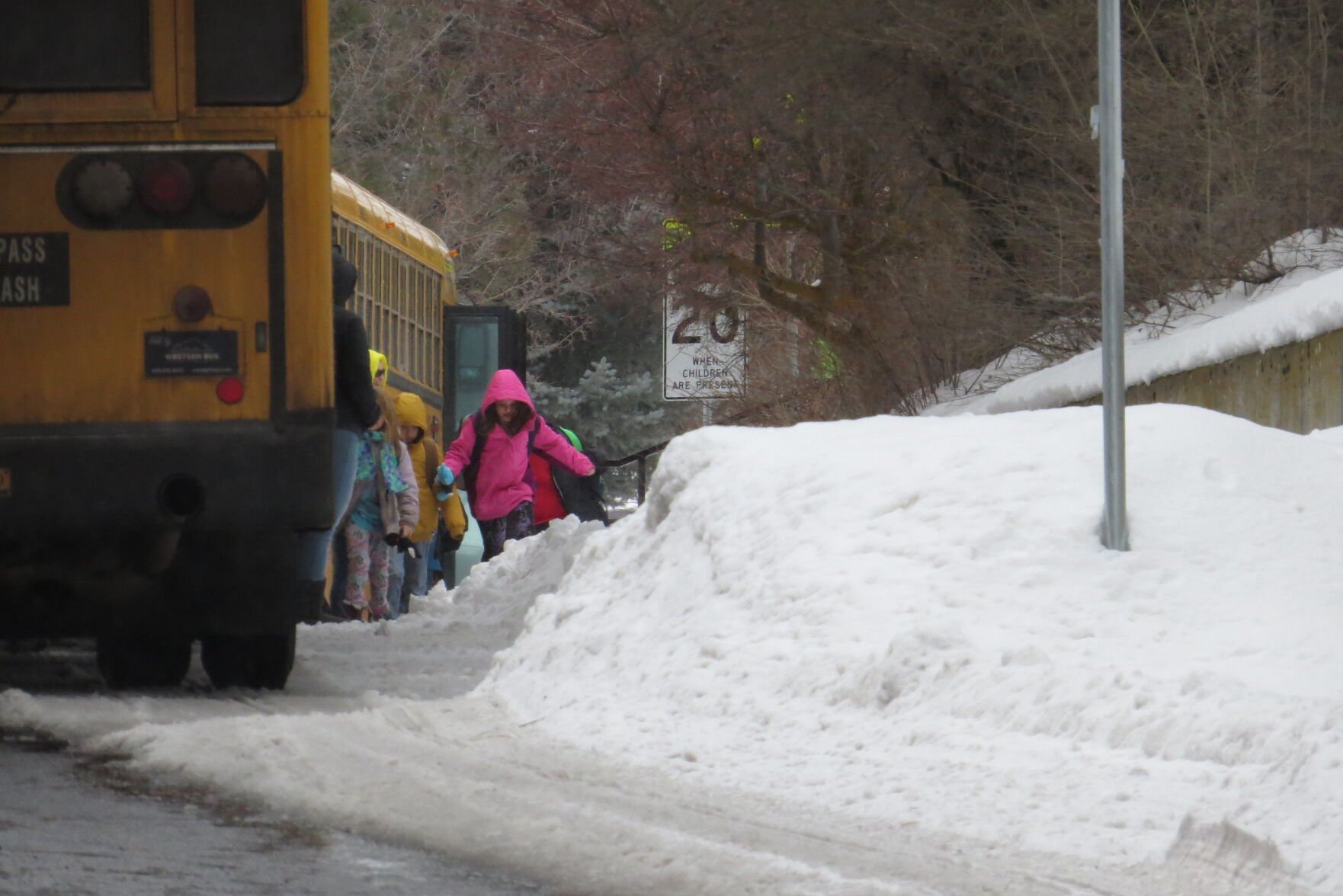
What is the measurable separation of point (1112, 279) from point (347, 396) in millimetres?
3007

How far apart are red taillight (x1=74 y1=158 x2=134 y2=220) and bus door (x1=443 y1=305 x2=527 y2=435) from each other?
1326 cm

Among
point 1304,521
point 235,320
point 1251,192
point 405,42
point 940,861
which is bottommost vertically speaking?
Answer: point 940,861

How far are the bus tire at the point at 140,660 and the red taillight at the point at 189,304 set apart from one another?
180 cm

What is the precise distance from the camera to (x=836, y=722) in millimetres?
6938

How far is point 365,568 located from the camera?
43.9 feet

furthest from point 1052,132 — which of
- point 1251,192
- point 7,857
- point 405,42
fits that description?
point 405,42

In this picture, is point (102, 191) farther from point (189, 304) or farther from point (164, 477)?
point (164, 477)

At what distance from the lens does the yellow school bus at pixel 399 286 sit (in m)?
17.9

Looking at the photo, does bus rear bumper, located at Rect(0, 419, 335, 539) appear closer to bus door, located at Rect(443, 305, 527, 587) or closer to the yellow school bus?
the yellow school bus

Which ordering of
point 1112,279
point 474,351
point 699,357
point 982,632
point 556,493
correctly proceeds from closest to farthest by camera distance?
point 982,632 → point 1112,279 → point 556,493 → point 474,351 → point 699,357

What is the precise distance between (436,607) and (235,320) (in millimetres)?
5381

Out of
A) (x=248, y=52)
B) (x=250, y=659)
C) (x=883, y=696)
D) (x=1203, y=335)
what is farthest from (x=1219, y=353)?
(x=248, y=52)

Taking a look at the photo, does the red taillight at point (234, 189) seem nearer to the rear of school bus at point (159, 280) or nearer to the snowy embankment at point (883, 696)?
the rear of school bus at point (159, 280)

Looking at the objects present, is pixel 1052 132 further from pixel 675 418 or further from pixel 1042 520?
pixel 675 418
